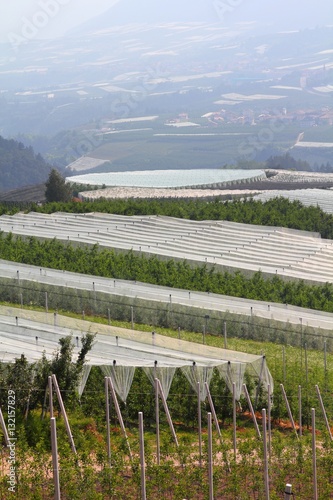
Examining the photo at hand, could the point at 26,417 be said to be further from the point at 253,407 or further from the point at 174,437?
the point at 253,407

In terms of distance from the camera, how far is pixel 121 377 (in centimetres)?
1884

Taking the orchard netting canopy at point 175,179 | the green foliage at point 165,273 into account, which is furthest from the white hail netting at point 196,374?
the orchard netting canopy at point 175,179

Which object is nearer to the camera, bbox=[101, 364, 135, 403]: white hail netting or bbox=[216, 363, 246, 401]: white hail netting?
bbox=[101, 364, 135, 403]: white hail netting

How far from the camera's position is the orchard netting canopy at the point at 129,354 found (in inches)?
745

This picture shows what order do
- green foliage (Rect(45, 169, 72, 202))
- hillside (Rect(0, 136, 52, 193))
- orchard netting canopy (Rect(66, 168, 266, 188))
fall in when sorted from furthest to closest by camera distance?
hillside (Rect(0, 136, 52, 193))
orchard netting canopy (Rect(66, 168, 266, 188))
green foliage (Rect(45, 169, 72, 202))

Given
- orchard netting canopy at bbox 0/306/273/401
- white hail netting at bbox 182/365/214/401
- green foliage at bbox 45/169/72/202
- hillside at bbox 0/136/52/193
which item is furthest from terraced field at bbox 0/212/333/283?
hillside at bbox 0/136/52/193

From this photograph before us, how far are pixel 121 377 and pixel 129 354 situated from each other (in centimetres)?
122

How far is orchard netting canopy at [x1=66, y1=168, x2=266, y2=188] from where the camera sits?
2447 inches

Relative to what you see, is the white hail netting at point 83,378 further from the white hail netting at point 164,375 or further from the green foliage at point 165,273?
the green foliage at point 165,273

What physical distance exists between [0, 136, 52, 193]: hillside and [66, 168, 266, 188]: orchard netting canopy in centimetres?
5532

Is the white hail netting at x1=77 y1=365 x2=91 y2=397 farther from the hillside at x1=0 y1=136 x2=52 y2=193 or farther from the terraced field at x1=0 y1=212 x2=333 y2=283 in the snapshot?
the hillside at x1=0 y1=136 x2=52 y2=193

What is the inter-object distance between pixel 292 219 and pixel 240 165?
2362 inches

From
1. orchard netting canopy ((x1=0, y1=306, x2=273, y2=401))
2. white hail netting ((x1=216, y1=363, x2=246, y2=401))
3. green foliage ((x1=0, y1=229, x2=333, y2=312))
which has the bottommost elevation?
white hail netting ((x1=216, y1=363, x2=246, y2=401))

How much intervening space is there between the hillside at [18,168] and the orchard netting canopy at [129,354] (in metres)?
102
